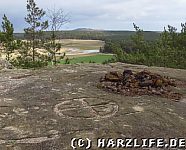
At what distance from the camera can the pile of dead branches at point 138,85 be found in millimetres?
7066

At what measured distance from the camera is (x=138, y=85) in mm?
7391

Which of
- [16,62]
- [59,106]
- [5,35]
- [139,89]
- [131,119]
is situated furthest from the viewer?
[5,35]

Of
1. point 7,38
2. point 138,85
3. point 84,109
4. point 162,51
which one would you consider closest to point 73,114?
point 84,109

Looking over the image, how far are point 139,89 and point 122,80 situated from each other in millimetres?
552

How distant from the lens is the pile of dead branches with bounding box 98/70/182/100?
7.07 meters

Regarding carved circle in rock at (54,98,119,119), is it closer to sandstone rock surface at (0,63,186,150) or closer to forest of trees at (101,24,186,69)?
sandstone rock surface at (0,63,186,150)

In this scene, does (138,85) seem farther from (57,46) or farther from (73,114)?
(57,46)

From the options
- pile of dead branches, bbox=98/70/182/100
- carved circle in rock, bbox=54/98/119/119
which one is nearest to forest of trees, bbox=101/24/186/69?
pile of dead branches, bbox=98/70/182/100

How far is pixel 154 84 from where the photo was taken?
749 centimetres

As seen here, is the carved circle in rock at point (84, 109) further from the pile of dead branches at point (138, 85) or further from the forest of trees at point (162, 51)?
the forest of trees at point (162, 51)

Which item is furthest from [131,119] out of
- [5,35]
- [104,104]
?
[5,35]

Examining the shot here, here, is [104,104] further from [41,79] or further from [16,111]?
[41,79]

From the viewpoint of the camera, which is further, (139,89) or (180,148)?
(139,89)

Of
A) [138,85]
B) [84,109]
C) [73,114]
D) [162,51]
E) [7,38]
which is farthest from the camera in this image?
[7,38]
